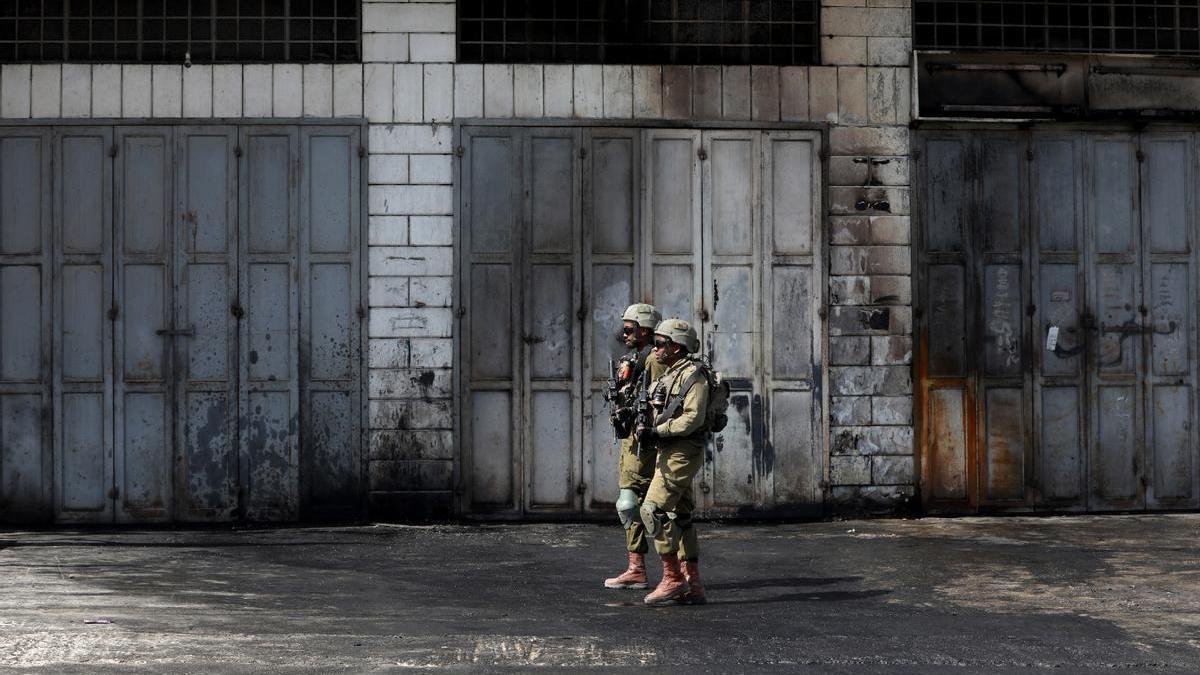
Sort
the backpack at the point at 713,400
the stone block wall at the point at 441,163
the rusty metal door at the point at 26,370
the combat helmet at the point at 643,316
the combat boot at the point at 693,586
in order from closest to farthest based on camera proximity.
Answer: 1. the combat boot at the point at 693,586
2. the backpack at the point at 713,400
3. the combat helmet at the point at 643,316
4. the rusty metal door at the point at 26,370
5. the stone block wall at the point at 441,163

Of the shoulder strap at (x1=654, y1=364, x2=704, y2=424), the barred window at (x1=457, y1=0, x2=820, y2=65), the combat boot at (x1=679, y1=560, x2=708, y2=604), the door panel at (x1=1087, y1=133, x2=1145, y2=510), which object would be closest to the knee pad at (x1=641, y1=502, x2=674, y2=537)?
the combat boot at (x1=679, y1=560, x2=708, y2=604)

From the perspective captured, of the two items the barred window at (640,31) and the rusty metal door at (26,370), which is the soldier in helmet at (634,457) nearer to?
the barred window at (640,31)

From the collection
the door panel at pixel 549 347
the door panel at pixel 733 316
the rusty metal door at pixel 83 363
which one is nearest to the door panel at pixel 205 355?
the rusty metal door at pixel 83 363

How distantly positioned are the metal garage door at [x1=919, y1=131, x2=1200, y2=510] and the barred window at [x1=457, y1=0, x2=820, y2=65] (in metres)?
1.59

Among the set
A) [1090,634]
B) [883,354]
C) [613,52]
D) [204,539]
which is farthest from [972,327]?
[204,539]

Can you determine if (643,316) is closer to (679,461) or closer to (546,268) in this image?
(679,461)

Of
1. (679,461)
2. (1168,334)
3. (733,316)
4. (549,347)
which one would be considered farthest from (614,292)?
(1168,334)

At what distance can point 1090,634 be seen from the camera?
8.34 metres

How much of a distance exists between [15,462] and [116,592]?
398 centimetres

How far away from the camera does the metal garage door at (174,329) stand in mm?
13156

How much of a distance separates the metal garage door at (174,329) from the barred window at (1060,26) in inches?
211

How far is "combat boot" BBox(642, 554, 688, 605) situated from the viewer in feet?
30.5

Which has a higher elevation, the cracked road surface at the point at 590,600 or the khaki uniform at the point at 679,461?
the khaki uniform at the point at 679,461

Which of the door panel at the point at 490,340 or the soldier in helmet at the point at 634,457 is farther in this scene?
the door panel at the point at 490,340
